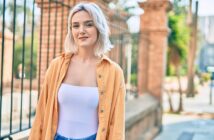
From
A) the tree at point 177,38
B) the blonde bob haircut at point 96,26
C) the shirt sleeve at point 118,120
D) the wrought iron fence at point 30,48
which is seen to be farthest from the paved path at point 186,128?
the tree at point 177,38

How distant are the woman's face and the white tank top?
0.29 meters

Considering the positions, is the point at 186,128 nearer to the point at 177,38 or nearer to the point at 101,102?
the point at 101,102

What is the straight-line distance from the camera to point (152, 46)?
9.11 m

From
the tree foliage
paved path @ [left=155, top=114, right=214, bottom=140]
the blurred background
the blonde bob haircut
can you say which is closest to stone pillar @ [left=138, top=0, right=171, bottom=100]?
the blurred background

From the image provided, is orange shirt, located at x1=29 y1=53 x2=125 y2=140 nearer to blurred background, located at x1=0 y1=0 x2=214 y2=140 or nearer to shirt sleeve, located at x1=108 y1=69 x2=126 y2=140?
shirt sleeve, located at x1=108 y1=69 x2=126 y2=140

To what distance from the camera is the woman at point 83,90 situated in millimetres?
2100

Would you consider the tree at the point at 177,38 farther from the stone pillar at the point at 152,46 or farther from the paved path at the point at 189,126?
the stone pillar at the point at 152,46

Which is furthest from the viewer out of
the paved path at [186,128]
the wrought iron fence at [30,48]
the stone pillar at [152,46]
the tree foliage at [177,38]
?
the tree foliage at [177,38]

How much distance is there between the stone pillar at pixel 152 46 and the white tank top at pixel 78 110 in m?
6.90

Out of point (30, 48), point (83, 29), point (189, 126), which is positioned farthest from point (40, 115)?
point (189, 126)

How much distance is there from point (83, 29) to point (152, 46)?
712 cm

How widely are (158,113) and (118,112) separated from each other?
22.9 feet

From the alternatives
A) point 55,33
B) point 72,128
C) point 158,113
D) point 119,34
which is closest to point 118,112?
point 72,128

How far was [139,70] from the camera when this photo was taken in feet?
30.2
